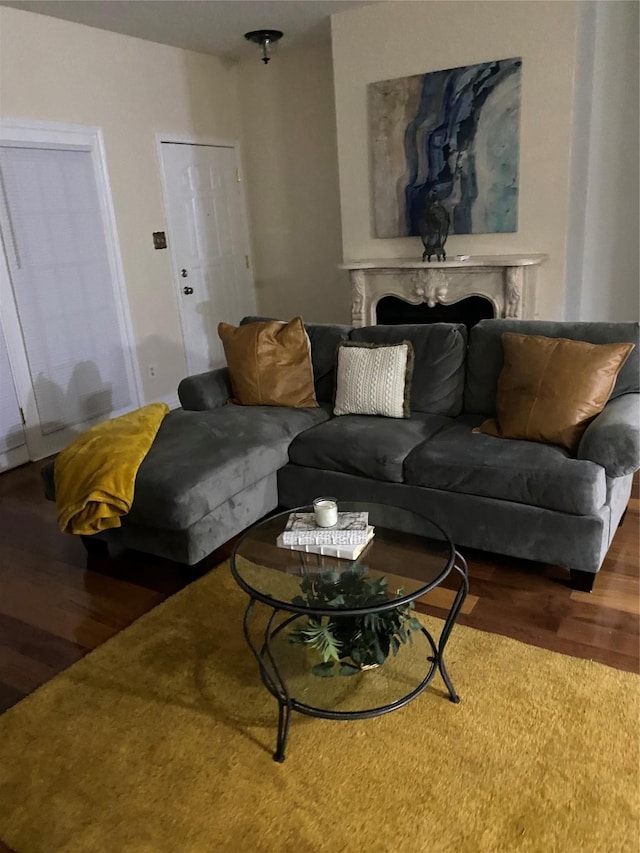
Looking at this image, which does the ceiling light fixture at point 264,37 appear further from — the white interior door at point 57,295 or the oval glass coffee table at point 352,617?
the oval glass coffee table at point 352,617

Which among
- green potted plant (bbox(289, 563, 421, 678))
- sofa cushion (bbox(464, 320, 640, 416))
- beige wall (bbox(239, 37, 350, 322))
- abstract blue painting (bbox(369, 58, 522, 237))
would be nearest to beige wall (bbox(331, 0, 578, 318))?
abstract blue painting (bbox(369, 58, 522, 237))

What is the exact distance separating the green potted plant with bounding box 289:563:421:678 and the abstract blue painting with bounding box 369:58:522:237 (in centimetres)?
325

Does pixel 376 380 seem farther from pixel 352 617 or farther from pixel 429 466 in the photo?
pixel 352 617

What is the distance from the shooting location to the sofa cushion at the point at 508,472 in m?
2.28

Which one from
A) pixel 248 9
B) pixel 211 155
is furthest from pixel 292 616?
pixel 211 155

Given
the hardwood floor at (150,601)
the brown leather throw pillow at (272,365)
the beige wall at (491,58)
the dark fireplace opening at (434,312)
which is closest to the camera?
the hardwood floor at (150,601)

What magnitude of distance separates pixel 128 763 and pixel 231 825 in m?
0.36

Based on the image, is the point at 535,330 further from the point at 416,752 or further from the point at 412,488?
the point at 416,752

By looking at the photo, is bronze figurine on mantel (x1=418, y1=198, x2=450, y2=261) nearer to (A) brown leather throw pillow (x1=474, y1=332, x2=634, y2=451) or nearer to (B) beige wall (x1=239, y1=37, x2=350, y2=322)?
(B) beige wall (x1=239, y1=37, x2=350, y2=322)

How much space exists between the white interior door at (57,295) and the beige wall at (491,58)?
184cm

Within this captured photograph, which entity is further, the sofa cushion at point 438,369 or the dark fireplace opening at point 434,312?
the dark fireplace opening at point 434,312

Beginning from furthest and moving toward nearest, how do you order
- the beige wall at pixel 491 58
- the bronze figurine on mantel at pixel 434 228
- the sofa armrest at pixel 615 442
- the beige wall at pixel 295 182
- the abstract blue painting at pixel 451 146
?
the beige wall at pixel 295 182 → the bronze figurine on mantel at pixel 434 228 → the abstract blue painting at pixel 451 146 → the beige wall at pixel 491 58 → the sofa armrest at pixel 615 442

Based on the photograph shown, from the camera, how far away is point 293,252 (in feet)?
18.5

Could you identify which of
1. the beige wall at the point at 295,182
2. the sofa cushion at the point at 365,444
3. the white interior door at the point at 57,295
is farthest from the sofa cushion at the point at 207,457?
the beige wall at the point at 295,182
